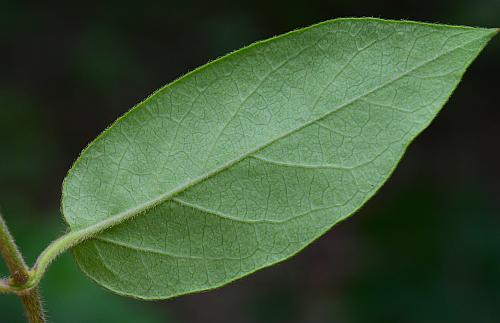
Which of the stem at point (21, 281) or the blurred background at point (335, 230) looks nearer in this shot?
the stem at point (21, 281)

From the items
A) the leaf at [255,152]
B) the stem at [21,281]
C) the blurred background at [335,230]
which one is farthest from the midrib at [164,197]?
the blurred background at [335,230]

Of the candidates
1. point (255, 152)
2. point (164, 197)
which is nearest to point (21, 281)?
point (164, 197)

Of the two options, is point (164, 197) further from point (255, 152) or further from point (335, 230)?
point (335, 230)

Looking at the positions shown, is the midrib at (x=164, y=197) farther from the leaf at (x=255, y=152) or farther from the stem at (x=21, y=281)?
the stem at (x=21, y=281)

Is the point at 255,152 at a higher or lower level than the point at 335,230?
higher

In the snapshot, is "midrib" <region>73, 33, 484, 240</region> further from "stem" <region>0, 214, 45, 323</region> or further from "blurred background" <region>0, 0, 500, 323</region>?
"blurred background" <region>0, 0, 500, 323</region>

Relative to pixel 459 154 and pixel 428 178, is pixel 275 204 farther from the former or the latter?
pixel 459 154
